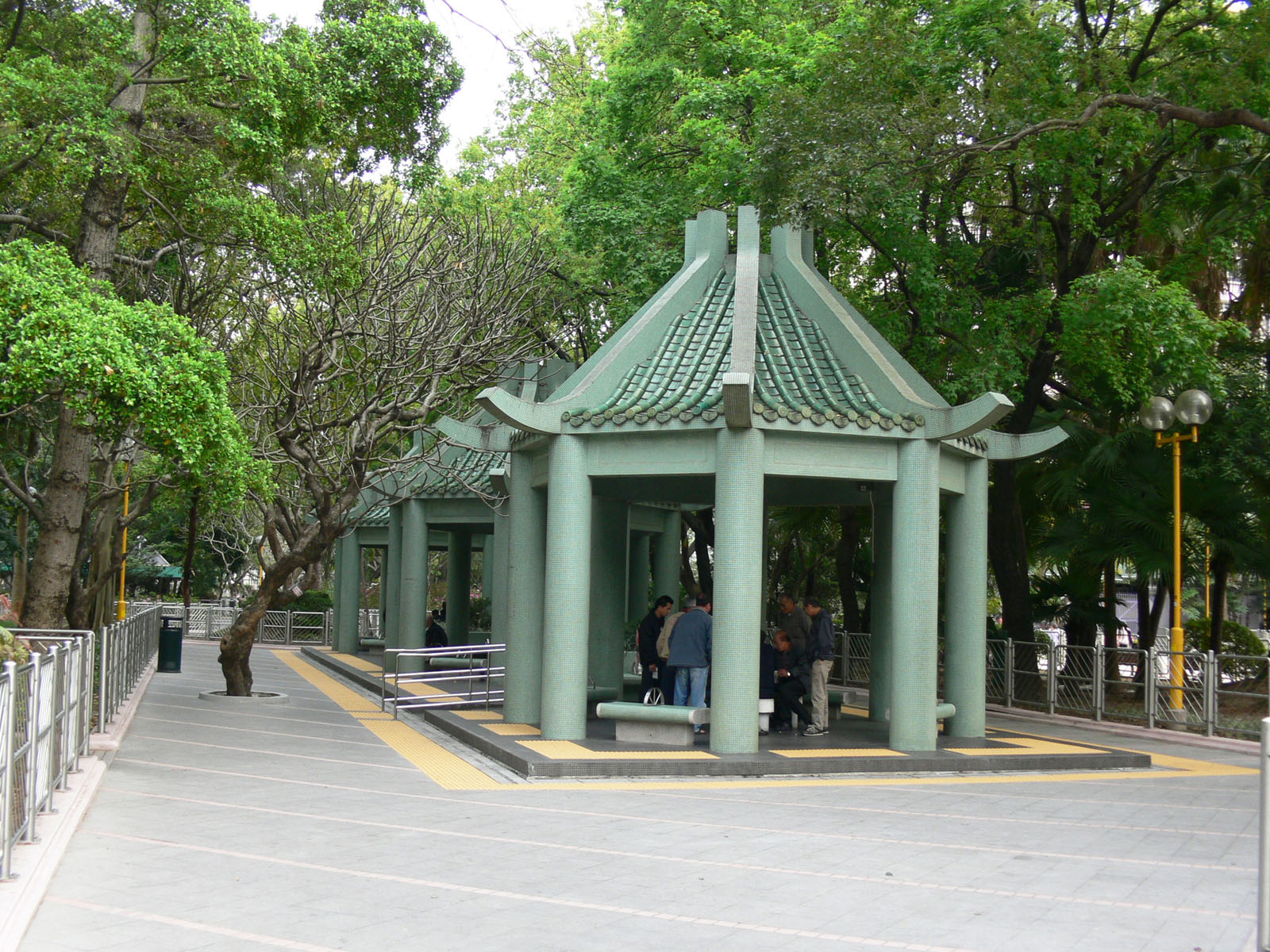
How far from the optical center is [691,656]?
14.7 m

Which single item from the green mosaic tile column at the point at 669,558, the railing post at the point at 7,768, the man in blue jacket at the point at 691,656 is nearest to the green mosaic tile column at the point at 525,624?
the man in blue jacket at the point at 691,656

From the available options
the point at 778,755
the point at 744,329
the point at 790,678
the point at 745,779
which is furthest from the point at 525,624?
the point at 744,329

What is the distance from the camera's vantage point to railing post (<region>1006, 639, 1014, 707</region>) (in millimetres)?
21344

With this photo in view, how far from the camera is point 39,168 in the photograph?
13930mm

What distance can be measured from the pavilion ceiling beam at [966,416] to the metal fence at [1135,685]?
485 cm

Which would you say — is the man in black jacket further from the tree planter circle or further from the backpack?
the tree planter circle

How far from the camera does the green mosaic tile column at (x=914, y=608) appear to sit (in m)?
13.9

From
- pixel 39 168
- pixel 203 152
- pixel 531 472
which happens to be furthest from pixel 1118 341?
pixel 39 168

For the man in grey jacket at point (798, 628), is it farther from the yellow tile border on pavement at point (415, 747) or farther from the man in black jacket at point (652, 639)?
the yellow tile border on pavement at point (415, 747)

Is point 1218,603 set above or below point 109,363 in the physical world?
below

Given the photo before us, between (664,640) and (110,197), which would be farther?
(664,640)

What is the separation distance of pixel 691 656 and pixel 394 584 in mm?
15385

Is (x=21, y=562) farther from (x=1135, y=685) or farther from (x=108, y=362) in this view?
(x=1135, y=685)

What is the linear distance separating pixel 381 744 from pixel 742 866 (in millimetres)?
7561
